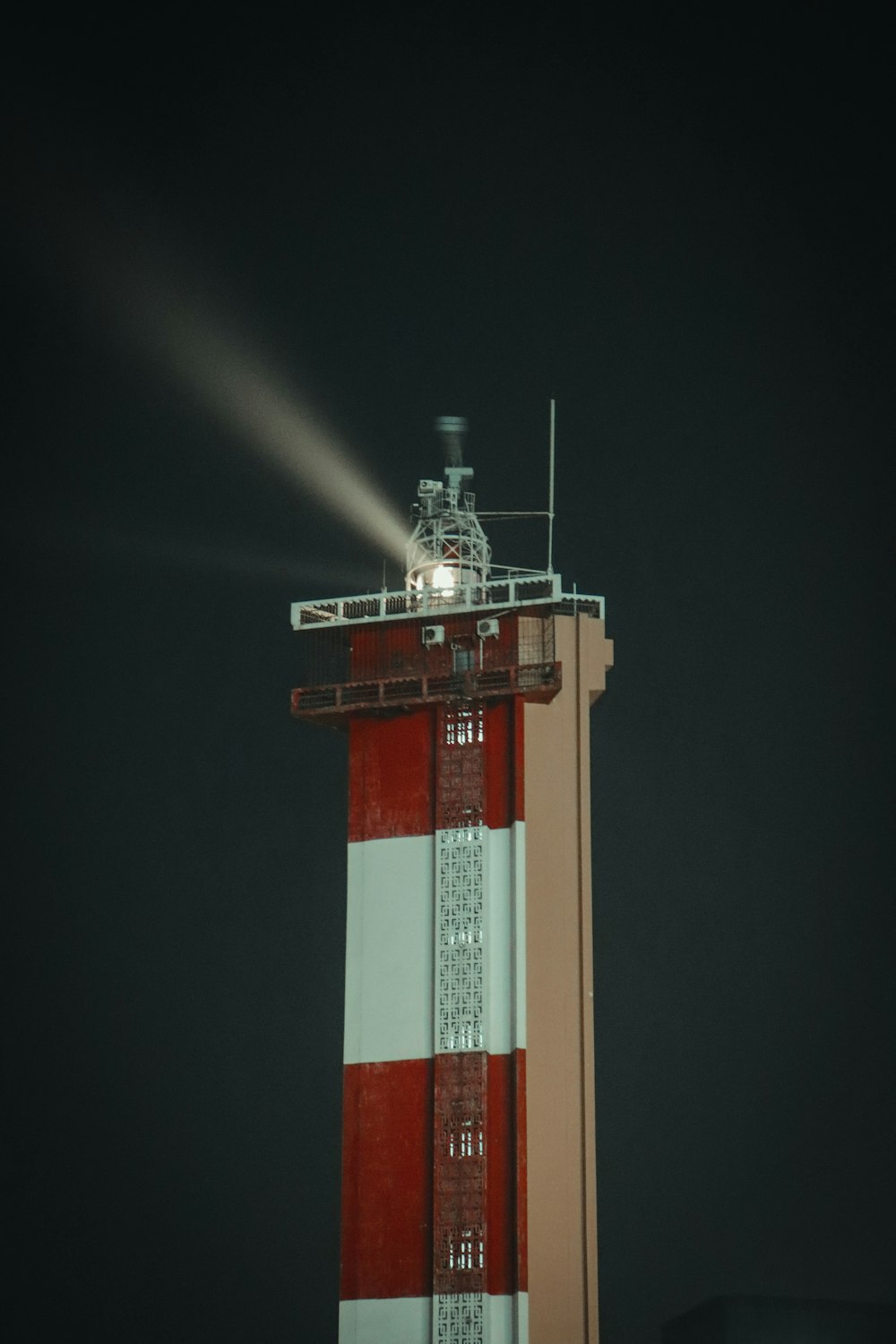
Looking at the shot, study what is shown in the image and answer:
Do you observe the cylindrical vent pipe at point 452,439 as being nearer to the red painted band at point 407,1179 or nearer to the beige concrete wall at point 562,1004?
the beige concrete wall at point 562,1004

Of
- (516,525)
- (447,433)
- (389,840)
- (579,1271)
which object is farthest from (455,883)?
(516,525)

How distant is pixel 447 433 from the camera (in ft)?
119

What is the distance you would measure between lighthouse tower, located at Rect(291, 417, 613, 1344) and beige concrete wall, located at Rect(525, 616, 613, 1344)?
0.03m

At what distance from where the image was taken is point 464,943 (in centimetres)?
3225

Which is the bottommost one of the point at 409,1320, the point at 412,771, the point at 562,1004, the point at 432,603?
the point at 409,1320

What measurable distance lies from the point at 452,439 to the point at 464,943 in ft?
30.5

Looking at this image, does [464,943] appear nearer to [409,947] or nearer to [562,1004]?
[409,947]

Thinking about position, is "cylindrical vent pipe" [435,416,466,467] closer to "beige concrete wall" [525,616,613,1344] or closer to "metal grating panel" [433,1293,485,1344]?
"beige concrete wall" [525,616,613,1344]

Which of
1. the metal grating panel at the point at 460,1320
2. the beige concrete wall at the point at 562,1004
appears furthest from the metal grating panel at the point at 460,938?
the metal grating panel at the point at 460,1320

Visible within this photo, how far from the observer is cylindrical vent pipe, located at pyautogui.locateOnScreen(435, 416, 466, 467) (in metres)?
36.3

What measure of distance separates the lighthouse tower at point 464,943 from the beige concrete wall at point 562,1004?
3 centimetres

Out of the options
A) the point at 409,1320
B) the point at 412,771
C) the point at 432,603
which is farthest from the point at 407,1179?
the point at 432,603

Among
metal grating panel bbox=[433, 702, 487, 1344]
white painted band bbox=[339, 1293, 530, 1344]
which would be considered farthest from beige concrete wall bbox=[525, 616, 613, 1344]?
A: metal grating panel bbox=[433, 702, 487, 1344]

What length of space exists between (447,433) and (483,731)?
6.01m
